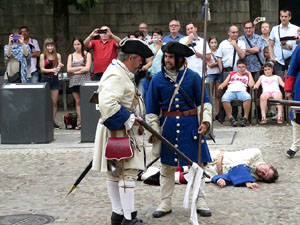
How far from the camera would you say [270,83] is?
1497 cm

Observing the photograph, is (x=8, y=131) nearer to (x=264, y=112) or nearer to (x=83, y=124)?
(x=83, y=124)

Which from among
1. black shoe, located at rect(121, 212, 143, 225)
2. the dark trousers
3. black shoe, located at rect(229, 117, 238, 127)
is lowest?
black shoe, located at rect(121, 212, 143, 225)

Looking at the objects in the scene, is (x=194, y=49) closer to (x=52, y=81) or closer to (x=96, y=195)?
(x=52, y=81)

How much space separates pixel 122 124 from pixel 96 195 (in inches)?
77.1

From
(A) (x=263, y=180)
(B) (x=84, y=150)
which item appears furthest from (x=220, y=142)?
(A) (x=263, y=180)

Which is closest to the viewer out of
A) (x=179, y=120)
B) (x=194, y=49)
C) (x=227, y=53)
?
(x=179, y=120)

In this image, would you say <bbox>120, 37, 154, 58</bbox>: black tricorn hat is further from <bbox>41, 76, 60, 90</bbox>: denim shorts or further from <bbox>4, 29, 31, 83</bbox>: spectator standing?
<bbox>4, 29, 31, 83</bbox>: spectator standing

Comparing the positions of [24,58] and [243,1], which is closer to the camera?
[24,58]

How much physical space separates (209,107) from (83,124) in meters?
5.86

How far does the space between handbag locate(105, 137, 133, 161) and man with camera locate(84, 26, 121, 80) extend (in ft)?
25.5

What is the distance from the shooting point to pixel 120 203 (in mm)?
6980

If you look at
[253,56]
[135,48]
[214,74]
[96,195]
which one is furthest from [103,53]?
[135,48]

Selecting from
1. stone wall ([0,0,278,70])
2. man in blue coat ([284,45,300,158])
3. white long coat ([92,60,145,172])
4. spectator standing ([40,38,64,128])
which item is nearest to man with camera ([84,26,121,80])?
spectator standing ([40,38,64,128])

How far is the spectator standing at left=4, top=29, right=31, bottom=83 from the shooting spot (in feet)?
50.6
